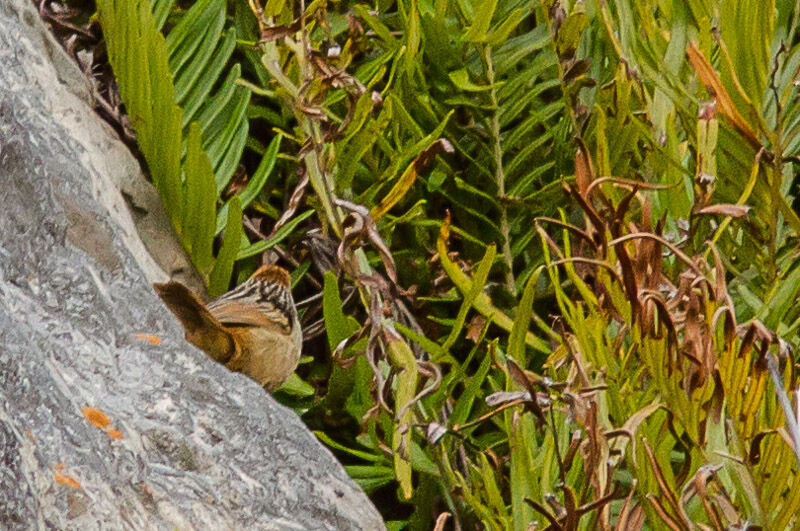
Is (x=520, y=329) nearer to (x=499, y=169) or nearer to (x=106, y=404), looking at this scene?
(x=106, y=404)

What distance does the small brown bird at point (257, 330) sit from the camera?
1337 mm

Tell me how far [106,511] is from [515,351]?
448mm

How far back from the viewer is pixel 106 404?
36.5 inches

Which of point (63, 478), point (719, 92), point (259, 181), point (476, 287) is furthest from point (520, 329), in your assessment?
point (259, 181)

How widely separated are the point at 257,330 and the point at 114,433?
507 millimetres

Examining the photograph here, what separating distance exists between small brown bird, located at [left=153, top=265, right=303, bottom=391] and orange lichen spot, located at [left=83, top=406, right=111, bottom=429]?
38 centimetres

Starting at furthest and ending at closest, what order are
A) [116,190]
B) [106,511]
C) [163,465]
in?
[116,190] → [163,465] → [106,511]

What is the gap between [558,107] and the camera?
158 cm

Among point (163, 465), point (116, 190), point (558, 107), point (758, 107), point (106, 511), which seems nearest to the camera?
point (106, 511)

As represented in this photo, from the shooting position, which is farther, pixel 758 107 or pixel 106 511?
pixel 758 107

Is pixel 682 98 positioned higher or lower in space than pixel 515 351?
higher

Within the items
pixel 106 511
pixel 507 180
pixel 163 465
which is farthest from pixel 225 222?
pixel 106 511

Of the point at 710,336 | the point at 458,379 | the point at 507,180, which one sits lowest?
the point at 458,379

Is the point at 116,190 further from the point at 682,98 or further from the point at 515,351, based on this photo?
the point at 682,98
